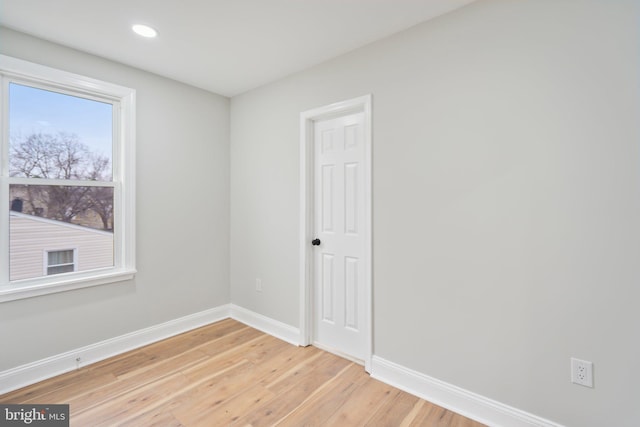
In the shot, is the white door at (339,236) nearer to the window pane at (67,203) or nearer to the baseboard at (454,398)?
the baseboard at (454,398)

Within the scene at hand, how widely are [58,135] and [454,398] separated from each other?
3.50 metres

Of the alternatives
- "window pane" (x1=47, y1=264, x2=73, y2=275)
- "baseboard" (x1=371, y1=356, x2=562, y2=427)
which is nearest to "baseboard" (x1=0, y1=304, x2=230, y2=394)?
"window pane" (x1=47, y1=264, x2=73, y2=275)

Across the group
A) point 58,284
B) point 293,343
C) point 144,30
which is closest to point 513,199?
point 293,343

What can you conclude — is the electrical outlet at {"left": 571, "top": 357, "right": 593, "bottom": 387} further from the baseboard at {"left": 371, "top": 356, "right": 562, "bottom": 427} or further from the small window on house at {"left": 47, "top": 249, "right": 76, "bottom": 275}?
the small window on house at {"left": 47, "top": 249, "right": 76, "bottom": 275}

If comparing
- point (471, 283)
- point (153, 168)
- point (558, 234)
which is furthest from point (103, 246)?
point (558, 234)

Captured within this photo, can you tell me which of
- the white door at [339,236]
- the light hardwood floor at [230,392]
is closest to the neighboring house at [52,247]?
the light hardwood floor at [230,392]

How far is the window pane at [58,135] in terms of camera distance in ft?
7.32

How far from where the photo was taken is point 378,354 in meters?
2.32

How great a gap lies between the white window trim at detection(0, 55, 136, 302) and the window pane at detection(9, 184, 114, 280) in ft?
0.15

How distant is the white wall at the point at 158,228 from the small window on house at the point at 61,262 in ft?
0.65

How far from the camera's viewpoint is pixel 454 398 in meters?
1.94

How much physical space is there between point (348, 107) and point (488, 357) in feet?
6.66

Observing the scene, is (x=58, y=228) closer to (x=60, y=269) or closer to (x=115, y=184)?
(x=60, y=269)

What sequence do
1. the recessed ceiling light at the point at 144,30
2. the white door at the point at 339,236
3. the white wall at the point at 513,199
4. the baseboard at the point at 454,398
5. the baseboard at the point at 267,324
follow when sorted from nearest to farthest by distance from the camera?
the white wall at the point at 513,199, the baseboard at the point at 454,398, the recessed ceiling light at the point at 144,30, the white door at the point at 339,236, the baseboard at the point at 267,324
